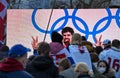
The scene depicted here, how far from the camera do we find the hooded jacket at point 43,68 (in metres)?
7.75

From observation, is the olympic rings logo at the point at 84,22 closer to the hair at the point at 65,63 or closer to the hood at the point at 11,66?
the hair at the point at 65,63

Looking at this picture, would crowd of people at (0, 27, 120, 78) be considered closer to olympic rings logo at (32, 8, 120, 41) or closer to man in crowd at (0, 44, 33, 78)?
man in crowd at (0, 44, 33, 78)

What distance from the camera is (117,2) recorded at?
114ft

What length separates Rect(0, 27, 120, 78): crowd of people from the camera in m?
6.32

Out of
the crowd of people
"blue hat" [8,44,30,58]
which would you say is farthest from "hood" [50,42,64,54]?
Result: "blue hat" [8,44,30,58]

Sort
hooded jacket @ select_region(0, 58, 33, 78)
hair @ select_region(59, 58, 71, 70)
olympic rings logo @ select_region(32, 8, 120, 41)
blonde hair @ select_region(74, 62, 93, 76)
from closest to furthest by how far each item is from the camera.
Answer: hooded jacket @ select_region(0, 58, 33, 78), blonde hair @ select_region(74, 62, 93, 76), hair @ select_region(59, 58, 71, 70), olympic rings logo @ select_region(32, 8, 120, 41)

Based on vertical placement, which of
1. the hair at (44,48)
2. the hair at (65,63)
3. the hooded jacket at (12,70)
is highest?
the hooded jacket at (12,70)

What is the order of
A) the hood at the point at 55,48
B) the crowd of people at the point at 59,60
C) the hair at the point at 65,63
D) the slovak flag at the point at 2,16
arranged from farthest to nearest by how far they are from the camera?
the slovak flag at the point at 2,16
the hood at the point at 55,48
the hair at the point at 65,63
the crowd of people at the point at 59,60

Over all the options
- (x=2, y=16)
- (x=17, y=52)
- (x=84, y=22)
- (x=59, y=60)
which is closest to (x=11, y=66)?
(x=17, y=52)

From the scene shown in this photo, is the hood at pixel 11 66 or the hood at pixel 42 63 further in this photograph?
the hood at pixel 42 63

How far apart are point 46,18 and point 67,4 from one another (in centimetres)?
2115

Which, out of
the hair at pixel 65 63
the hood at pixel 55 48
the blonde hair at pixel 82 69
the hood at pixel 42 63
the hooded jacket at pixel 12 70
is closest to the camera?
the hooded jacket at pixel 12 70

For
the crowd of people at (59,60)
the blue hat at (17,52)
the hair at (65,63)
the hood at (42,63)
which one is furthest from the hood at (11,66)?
the hair at (65,63)

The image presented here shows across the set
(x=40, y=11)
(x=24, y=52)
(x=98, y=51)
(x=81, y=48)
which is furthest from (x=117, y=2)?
(x=24, y=52)
